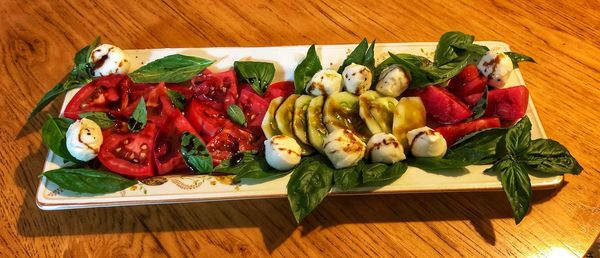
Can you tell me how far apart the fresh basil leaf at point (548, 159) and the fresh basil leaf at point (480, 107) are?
188 millimetres

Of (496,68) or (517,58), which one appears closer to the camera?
(496,68)

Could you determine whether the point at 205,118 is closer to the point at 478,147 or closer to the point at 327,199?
the point at 327,199

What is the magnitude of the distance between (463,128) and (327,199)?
49cm

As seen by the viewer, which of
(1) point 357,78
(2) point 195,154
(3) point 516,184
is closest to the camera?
(3) point 516,184

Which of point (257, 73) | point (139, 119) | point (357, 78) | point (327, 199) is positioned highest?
point (357, 78)

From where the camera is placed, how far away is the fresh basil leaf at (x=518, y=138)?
1.50m

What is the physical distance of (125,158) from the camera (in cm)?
156

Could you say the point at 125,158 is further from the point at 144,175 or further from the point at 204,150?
the point at 204,150

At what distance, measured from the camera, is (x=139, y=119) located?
1.64 m

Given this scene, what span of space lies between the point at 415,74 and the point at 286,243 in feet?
2.29

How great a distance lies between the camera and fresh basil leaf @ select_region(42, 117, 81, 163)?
1.56m

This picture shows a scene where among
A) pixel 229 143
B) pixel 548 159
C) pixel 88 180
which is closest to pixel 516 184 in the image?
pixel 548 159

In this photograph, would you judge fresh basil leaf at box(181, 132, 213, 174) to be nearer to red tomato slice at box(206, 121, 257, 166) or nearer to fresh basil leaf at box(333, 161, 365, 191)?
red tomato slice at box(206, 121, 257, 166)

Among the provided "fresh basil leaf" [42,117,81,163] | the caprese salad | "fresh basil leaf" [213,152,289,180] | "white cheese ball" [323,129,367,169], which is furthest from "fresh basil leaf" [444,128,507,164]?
"fresh basil leaf" [42,117,81,163]
